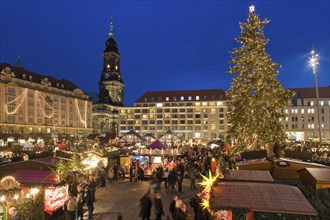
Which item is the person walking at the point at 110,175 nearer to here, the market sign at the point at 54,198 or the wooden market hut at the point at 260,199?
the market sign at the point at 54,198

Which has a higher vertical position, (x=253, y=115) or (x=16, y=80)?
(x=16, y=80)

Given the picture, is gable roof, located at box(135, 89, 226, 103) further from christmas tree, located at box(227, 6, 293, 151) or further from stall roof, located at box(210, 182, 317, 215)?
stall roof, located at box(210, 182, 317, 215)

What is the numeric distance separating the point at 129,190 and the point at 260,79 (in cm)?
1350

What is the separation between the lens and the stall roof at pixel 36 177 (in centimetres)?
1364

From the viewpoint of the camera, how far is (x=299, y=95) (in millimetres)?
90000

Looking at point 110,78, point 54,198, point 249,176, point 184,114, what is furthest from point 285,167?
point 110,78

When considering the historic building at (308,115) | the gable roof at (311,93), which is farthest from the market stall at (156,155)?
the gable roof at (311,93)

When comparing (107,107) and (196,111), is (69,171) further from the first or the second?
(107,107)

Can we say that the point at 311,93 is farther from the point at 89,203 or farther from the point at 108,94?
the point at 89,203

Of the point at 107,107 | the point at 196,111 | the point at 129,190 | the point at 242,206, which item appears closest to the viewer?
the point at 242,206

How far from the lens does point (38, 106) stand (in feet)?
263

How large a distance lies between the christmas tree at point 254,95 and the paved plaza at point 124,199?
21.3 ft

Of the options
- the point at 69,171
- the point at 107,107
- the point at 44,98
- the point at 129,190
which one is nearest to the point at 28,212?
the point at 69,171

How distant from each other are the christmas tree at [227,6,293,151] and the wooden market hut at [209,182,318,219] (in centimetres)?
1670
